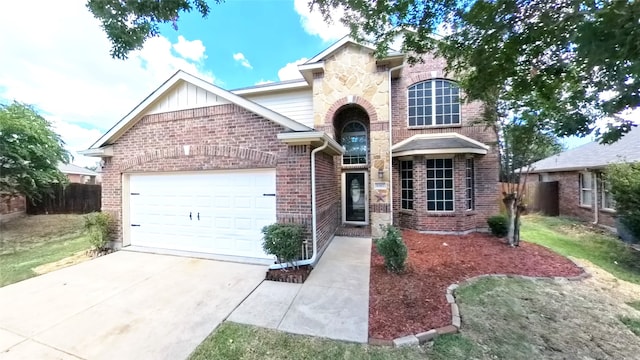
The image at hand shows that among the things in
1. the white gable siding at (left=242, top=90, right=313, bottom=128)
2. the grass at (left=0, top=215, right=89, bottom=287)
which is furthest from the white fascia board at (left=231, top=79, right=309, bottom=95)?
the grass at (left=0, top=215, right=89, bottom=287)

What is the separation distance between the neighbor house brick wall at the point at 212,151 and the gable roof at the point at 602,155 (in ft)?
30.0

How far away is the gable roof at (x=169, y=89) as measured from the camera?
238 inches

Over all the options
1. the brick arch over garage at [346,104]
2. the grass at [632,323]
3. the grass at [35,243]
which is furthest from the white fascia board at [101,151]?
the grass at [632,323]

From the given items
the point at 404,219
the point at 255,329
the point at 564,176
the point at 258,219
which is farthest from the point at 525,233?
the point at 255,329

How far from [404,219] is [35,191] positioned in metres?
17.0

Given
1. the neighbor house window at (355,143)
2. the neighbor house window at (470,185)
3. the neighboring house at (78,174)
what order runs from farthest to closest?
1. the neighboring house at (78,174)
2. the neighbor house window at (355,143)
3. the neighbor house window at (470,185)

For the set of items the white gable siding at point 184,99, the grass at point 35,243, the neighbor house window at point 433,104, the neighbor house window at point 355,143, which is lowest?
the grass at point 35,243

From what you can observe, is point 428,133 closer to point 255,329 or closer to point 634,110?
point 634,110

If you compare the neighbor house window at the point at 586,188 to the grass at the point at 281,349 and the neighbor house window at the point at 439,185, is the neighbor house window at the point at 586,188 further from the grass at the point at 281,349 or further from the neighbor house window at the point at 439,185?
the grass at the point at 281,349

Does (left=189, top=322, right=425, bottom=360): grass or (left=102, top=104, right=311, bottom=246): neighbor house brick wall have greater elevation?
(left=102, top=104, right=311, bottom=246): neighbor house brick wall

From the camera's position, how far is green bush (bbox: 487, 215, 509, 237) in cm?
892

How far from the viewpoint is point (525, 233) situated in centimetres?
1008

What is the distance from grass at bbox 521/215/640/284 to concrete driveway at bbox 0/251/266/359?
8.90 meters

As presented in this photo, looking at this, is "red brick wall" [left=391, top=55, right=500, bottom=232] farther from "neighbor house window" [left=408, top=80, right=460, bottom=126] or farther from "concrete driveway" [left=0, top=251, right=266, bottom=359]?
"concrete driveway" [left=0, top=251, right=266, bottom=359]
